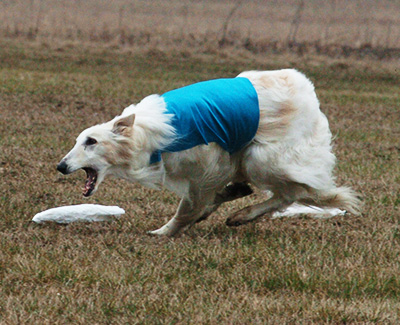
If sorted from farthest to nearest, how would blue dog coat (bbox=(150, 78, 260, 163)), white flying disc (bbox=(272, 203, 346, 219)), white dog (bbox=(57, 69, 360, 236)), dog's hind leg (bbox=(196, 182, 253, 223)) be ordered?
white flying disc (bbox=(272, 203, 346, 219))
dog's hind leg (bbox=(196, 182, 253, 223))
blue dog coat (bbox=(150, 78, 260, 163))
white dog (bbox=(57, 69, 360, 236))

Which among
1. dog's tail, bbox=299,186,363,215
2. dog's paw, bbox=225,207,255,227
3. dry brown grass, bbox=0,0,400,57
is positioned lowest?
dry brown grass, bbox=0,0,400,57

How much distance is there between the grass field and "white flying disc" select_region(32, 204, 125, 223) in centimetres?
8

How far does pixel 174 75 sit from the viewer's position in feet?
60.8

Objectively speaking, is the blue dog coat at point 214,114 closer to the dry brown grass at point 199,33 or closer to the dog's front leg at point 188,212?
the dog's front leg at point 188,212

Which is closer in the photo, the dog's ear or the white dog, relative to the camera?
the dog's ear

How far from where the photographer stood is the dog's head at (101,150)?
5211 millimetres

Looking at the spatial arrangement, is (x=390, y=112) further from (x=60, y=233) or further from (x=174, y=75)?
(x=60, y=233)

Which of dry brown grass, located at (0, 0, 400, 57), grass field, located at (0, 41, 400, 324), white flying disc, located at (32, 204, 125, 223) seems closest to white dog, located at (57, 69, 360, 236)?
grass field, located at (0, 41, 400, 324)

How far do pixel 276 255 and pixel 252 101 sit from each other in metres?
1.26

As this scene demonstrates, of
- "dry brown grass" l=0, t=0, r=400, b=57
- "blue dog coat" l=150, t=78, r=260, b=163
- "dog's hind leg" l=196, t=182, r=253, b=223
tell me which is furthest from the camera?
"dry brown grass" l=0, t=0, r=400, b=57

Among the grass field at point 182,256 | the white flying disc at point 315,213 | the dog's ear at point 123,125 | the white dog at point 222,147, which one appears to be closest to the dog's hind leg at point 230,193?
the white dog at point 222,147

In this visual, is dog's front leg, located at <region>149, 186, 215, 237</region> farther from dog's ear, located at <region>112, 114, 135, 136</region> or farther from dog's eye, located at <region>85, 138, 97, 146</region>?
dog's eye, located at <region>85, 138, 97, 146</region>

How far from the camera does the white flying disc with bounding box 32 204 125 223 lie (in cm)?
605

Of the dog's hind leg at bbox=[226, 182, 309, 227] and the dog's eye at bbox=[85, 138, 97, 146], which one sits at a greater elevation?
the dog's eye at bbox=[85, 138, 97, 146]
